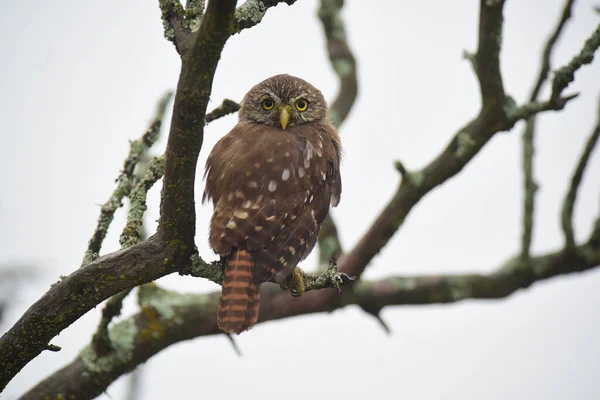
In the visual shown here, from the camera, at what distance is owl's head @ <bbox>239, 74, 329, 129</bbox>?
5.04m

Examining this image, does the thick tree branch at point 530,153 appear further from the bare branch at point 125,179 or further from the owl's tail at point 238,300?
the owl's tail at point 238,300

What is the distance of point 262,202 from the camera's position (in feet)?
12.6

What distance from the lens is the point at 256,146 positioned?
13.7 ft

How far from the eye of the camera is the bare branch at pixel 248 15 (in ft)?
9.99

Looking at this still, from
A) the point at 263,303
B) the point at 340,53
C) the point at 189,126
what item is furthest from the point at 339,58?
the point at 189,126

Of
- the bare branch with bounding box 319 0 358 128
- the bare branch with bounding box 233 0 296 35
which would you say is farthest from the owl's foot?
the bare branch with bounding box 319 0 358 128

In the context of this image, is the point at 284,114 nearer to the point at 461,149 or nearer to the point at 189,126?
the point at 461,149

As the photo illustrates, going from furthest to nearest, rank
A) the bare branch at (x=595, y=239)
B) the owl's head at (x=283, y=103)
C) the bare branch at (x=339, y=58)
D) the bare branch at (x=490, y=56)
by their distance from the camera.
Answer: the bare branch at (x=339, y=58), the bare branch at (x=595, y=239), the owl's head at (x=283, y=103), the bare branch at (x=490, y=56)

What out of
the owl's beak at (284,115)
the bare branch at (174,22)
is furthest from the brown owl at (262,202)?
the bare branch at (174,22)

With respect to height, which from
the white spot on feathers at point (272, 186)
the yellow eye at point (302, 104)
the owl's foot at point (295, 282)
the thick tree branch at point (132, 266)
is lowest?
the owl's foot at point (295, 282)

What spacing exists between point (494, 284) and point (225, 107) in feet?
10.1

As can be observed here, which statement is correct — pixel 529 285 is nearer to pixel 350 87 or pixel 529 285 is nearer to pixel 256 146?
pixel 350 87

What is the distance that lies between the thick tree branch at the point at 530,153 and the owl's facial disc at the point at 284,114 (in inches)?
69.5

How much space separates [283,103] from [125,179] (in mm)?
1500
